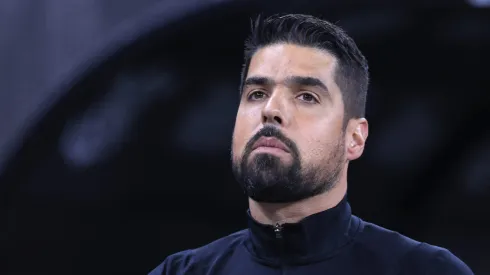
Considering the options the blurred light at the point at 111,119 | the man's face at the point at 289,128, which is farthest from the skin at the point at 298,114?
the blurred light at the point at 111,119

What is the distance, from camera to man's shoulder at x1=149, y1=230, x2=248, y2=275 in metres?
1.37

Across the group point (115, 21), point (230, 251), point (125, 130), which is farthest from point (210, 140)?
point (230, 251)

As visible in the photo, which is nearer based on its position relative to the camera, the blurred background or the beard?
the beard

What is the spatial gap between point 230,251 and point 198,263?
0.23 ft

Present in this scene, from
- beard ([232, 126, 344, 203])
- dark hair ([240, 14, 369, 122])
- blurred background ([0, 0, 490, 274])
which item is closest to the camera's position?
beard ([232, 126, 344, 203])

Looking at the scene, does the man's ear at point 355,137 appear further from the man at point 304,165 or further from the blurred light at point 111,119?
the blurred light at point 111,119

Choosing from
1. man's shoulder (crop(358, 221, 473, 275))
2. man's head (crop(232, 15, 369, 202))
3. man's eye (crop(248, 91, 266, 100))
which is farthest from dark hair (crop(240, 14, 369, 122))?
man's shoulder (crop(358, 221, 473, 275))

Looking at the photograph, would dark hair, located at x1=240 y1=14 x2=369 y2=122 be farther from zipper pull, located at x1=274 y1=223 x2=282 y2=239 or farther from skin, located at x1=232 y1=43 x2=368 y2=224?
zipper pull, located at x1=274 y1=223 x2=282 y2=239

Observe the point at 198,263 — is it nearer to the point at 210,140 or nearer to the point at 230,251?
the point at 230,251

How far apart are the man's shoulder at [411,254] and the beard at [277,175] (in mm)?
151

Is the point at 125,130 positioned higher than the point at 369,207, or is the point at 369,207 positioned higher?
the point at 125,130

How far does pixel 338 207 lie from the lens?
130cm

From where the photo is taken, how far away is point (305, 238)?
1259 millimetres

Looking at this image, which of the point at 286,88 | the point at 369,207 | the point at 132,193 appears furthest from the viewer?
the point at 369,207
